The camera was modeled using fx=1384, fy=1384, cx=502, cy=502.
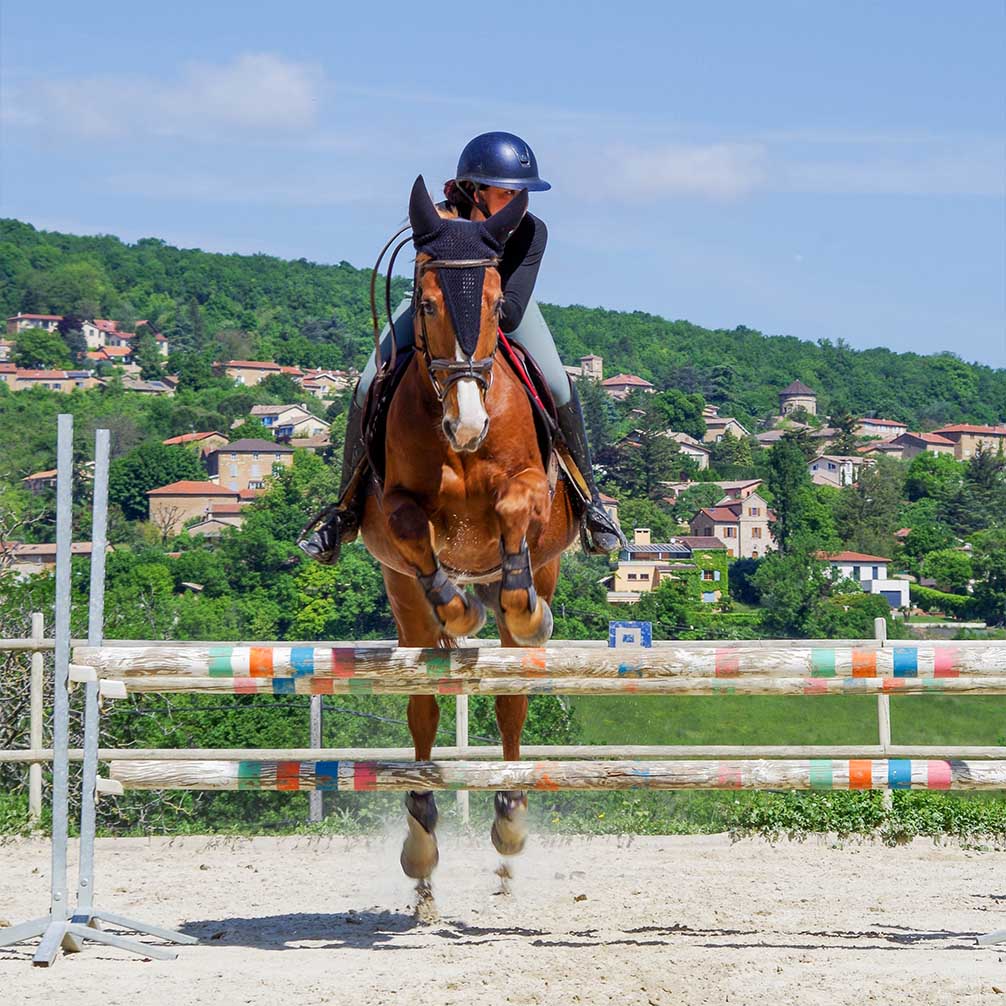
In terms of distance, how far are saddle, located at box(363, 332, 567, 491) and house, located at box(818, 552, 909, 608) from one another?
74784 millimetres

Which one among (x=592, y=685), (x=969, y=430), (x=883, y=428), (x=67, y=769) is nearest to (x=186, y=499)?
(x=969, y=430)

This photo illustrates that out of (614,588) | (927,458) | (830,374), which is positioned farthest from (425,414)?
(830,374)

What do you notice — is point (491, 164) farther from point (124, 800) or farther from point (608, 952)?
point (124, 800)

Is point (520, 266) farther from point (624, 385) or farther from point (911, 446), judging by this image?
point (911, 446)

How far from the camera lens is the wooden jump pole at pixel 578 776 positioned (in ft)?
17.6

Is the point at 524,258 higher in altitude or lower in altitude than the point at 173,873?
higher

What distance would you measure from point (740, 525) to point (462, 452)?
84.6 meters

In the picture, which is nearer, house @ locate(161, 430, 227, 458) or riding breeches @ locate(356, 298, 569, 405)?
riding breeches @ locate(356, 298, 569, 405)

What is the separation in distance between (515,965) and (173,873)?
3.51 m

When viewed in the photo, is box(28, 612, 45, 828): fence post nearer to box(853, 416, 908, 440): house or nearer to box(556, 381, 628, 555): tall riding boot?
box(556, 381, 628, 555): tall riding boot

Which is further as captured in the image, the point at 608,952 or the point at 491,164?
the point at 491,164

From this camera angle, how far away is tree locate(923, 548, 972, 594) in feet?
273

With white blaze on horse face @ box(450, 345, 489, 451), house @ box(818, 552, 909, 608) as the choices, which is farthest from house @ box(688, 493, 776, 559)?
white blaze on horse face @ box(450, 345, 489, 451)

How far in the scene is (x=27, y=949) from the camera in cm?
550
